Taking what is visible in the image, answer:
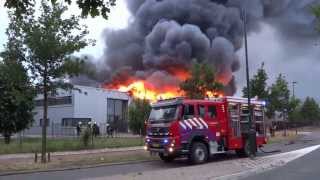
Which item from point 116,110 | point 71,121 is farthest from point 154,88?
point 71,121

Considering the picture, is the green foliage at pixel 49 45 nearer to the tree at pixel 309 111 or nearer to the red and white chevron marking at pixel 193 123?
the red and white chevron marking at pixel 193 123

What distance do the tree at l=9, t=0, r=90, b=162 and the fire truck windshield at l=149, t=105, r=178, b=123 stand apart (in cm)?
349

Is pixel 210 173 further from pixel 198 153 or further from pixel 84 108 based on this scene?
pixel 84 108

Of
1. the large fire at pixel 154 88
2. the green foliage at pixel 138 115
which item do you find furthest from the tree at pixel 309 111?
the green foliage at pixel 138 115

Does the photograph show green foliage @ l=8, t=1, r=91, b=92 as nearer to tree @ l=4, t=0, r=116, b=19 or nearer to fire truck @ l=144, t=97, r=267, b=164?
fire truck @ l=144, t=97, r=267, b=164

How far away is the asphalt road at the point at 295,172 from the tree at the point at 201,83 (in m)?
22.8

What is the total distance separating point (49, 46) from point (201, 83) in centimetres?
2475

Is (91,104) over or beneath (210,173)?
over

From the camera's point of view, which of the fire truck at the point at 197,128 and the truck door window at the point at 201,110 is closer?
the fire truck at the point at 197,128

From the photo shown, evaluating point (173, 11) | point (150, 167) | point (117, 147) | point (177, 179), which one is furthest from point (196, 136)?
point (173, 11)

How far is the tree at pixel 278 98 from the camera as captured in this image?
178 ft

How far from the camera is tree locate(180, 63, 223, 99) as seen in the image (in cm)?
4539

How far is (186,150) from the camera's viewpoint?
22703 millimetres

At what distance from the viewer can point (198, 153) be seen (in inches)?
904
